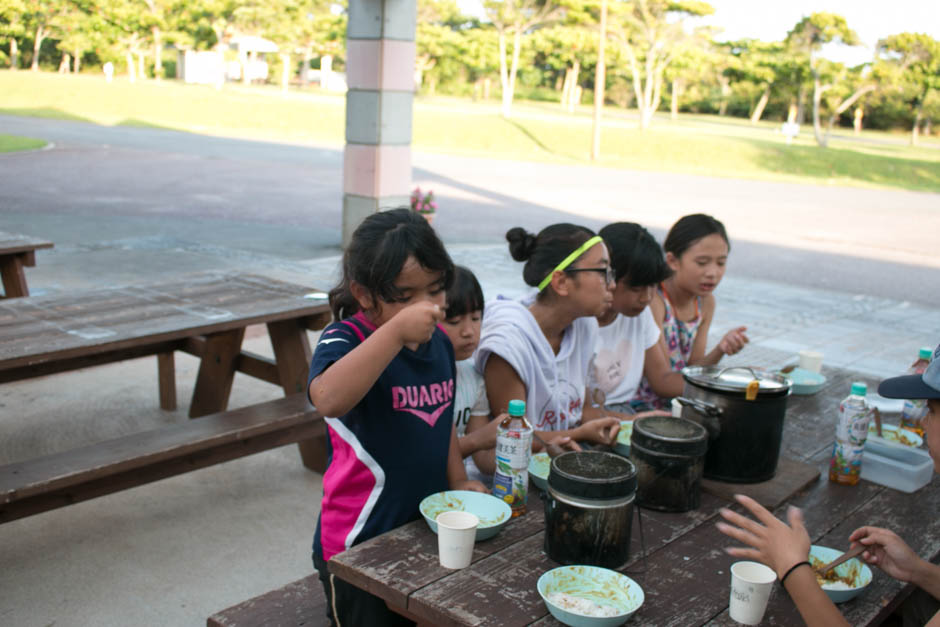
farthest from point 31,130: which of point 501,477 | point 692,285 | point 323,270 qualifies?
point 501,477

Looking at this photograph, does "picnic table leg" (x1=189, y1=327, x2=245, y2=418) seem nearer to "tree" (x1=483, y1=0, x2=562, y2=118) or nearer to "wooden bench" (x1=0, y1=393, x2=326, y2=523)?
"wooden bench" (x1=0, y1=393, x2=326, y2=523)

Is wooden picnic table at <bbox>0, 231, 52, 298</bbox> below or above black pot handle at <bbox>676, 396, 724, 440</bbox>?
below

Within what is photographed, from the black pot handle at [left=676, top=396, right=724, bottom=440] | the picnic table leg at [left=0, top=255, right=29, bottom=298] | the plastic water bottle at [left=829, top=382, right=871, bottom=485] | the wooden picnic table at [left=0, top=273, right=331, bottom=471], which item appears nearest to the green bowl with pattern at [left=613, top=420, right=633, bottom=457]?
the black pot handle at [left=676, top=396, right=724, bottom=440]

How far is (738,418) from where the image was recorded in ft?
7.34

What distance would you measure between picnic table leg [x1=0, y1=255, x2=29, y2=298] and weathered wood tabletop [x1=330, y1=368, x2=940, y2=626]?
458cm

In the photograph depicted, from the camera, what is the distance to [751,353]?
21.0 ft

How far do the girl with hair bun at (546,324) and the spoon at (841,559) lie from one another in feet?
2.48

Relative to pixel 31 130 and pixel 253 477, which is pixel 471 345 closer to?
pixel 253 477

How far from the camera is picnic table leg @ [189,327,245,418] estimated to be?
434 centimetres

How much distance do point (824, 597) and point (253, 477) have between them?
293 centimetres

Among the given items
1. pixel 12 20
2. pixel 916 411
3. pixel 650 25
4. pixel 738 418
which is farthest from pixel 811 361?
pixel 650 25

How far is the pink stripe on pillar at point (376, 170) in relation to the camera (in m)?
9.18

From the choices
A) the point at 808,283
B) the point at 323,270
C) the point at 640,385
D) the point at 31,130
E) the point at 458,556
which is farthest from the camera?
the point at 31,130

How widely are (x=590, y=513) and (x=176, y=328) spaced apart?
221 centimetres
